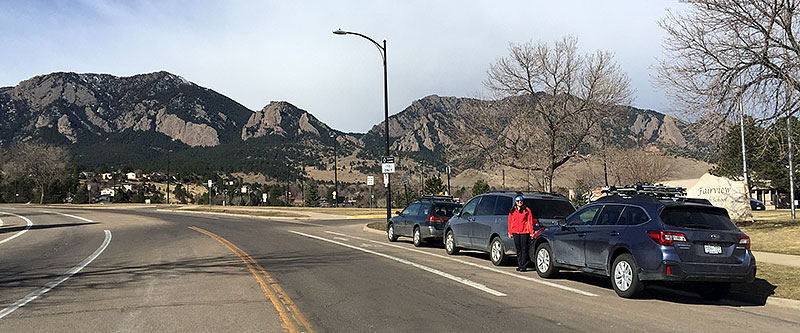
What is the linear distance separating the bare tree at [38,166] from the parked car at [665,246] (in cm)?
9693

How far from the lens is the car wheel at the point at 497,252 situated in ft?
47.2

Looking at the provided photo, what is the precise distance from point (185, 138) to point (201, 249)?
165 m

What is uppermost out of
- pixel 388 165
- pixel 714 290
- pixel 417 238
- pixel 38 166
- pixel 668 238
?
pixel 38 166

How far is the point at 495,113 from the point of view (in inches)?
1315

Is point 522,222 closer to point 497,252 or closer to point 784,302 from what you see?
point 497,252

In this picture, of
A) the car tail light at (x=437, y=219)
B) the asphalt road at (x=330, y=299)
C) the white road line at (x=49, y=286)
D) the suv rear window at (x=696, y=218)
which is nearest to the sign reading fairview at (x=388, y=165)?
the car tail light at (x=437, y=219)

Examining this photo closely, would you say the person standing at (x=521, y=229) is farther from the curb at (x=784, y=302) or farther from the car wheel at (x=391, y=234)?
the car wheel at (x=391, y=234)

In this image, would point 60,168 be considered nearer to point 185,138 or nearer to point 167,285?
point 185,138

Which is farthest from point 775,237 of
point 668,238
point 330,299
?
point 330,299

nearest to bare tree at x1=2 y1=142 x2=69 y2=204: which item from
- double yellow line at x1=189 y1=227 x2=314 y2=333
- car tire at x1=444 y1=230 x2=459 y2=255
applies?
car tire at x1=444 y1=230 x2=459 y2=255

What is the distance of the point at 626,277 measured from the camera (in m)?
10.1

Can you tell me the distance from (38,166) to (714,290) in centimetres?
10293

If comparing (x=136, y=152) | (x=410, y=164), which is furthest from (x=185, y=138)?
(x=410, y=164)

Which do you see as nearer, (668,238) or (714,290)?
(668,238)
